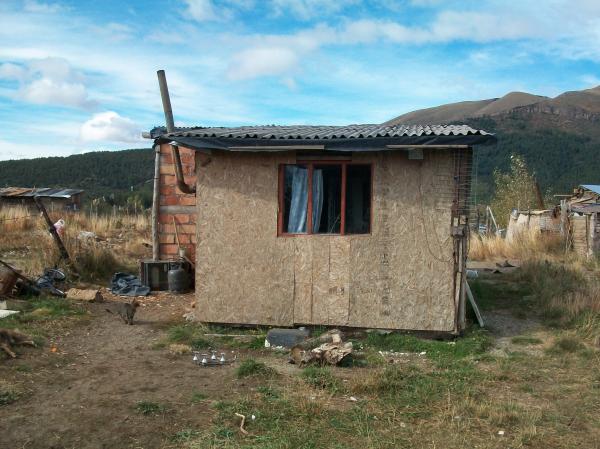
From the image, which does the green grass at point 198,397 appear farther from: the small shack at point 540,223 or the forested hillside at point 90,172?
the forested hillside at point 90,172

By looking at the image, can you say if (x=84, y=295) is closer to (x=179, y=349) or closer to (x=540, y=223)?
(x=179, y=349)

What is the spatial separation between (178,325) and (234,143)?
277 centimetres

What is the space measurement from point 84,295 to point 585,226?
1232 centimetres

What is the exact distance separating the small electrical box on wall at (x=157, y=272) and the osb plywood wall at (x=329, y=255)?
113 inches

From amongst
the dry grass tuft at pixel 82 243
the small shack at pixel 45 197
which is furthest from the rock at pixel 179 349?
the small shack at pixel 45 197

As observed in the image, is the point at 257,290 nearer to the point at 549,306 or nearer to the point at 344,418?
the point at 344,418

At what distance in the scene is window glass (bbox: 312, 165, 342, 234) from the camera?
25.8 feet

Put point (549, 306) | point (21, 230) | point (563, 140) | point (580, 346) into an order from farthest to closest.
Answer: point (563, 140) < point (21, 230) < point (549, 306) < point (580, 346)

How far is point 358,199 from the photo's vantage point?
7.86m

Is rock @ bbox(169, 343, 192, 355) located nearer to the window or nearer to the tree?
the window

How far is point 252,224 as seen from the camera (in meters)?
8.02

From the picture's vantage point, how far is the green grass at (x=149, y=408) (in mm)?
5032

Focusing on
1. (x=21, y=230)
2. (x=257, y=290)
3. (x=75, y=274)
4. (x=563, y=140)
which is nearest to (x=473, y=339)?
(x=257, y=290)

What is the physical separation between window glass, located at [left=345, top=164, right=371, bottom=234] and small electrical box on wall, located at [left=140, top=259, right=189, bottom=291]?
4266mm
